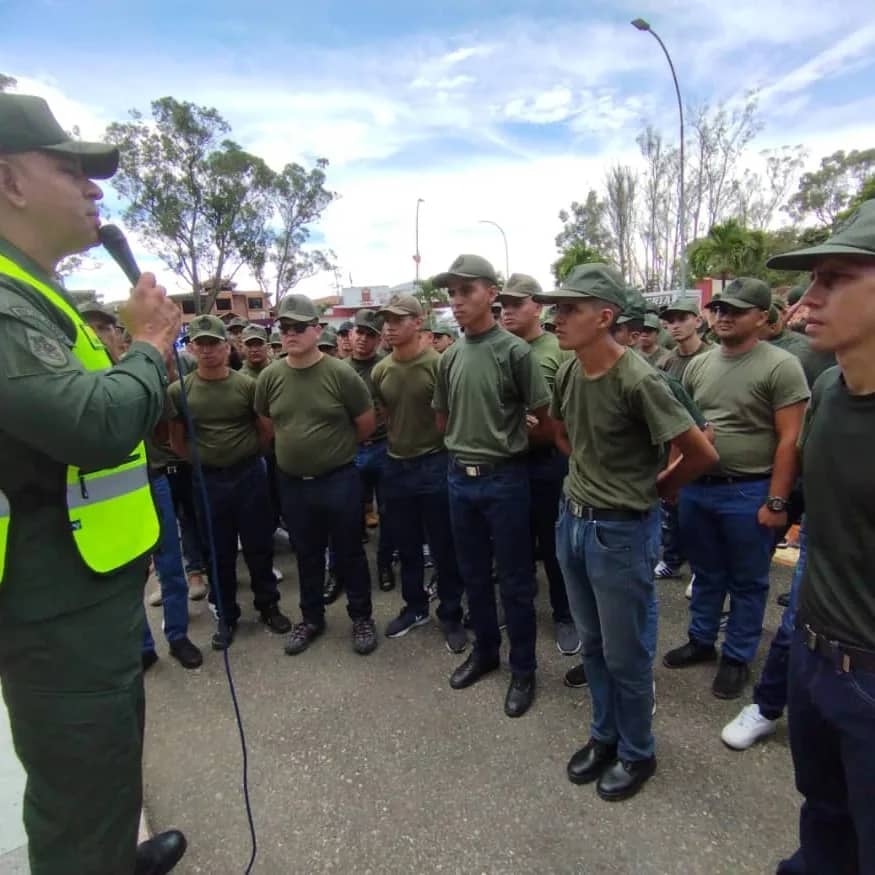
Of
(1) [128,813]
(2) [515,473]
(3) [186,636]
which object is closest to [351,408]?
(2) [515,473]

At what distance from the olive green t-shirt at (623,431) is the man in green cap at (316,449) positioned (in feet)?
5.66

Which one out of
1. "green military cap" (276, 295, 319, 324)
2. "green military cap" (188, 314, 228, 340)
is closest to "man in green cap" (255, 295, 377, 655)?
"green military cap" (276, 295, 319, 324)

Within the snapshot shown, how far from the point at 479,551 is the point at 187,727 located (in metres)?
1.82

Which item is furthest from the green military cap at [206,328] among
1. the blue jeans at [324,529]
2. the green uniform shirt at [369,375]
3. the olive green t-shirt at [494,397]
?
the olive green t-shirt at [494,397]

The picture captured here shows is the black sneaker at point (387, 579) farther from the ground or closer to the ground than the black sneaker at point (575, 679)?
closer to the ground

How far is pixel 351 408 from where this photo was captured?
11.9 feet

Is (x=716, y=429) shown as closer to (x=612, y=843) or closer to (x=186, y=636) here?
(x=612, y=843)

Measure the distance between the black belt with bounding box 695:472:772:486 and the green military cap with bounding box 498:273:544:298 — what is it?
5.56 feet

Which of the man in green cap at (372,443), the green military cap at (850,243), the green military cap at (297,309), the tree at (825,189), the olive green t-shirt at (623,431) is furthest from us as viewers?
the tree at (825,189)

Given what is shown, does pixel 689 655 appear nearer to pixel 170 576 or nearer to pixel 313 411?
pixel 313 411

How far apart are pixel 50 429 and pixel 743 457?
2970 millimetres

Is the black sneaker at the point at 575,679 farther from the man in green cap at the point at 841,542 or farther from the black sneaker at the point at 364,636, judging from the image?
the man in green cap at the point at 841,542

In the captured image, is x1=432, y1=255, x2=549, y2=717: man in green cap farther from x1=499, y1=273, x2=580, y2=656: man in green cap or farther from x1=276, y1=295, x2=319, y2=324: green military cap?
x1=276, y1=295, x2=319, y2=324: green military cap

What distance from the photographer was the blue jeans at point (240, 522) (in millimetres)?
3768
